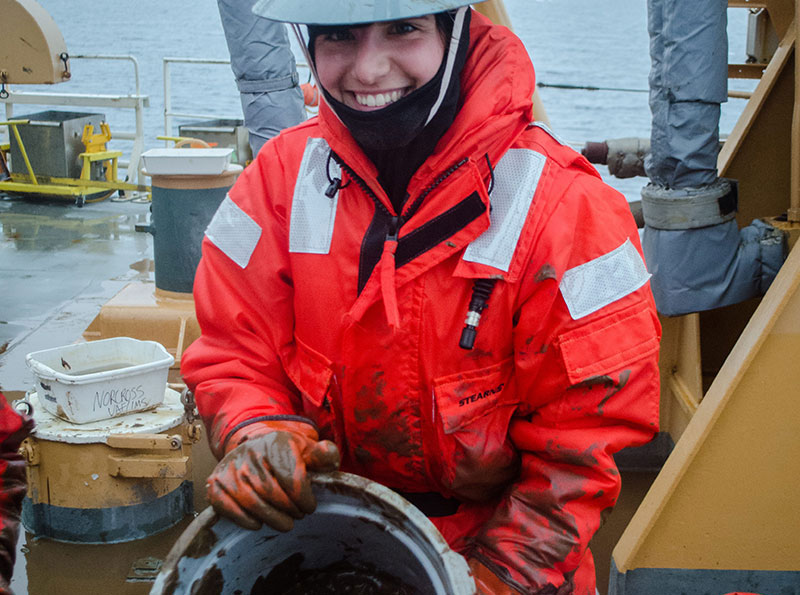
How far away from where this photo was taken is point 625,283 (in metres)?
1.56

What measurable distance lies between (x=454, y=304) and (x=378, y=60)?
489mm

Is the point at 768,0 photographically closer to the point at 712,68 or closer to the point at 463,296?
the point at 712,68

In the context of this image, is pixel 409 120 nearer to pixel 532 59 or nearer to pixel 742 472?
pixel 742 472

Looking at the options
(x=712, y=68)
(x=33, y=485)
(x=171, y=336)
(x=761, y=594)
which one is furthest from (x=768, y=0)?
(x=33, y=485)

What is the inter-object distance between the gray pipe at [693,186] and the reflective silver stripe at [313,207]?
1.67 meters

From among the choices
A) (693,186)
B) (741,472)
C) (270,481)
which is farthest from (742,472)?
(270,481)

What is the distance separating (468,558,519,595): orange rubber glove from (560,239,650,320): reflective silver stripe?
528 millimetres

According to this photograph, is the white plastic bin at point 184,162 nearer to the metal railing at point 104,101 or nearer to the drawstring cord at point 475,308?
the drawstring cord at point 475,308

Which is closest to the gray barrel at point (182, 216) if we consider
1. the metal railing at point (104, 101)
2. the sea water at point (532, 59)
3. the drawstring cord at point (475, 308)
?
the sea water at point (532, 59)

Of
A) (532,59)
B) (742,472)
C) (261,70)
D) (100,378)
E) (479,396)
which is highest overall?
(532,59)

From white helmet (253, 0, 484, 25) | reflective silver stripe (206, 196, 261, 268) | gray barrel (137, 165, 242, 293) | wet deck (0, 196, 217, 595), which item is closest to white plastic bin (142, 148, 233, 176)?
gray barrel (137, 165, 242, 293)

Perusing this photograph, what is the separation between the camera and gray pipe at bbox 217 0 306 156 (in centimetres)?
434

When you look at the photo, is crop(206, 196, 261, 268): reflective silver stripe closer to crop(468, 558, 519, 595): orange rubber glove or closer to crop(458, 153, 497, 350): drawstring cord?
crop(458, 153, 497, 350): drawstring cord

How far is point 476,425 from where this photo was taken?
1.63 meters
